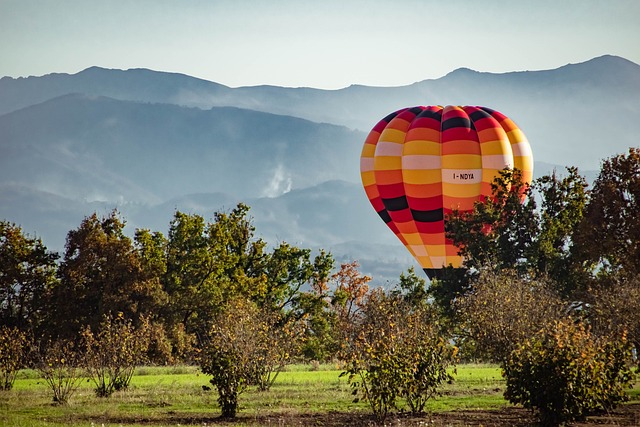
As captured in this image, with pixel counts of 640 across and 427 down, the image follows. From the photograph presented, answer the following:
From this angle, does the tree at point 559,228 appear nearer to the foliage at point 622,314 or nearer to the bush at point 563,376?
the foliage at point 622,314

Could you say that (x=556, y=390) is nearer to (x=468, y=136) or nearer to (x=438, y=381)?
(x=438, y=381)

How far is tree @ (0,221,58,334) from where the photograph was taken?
5806 centimetres

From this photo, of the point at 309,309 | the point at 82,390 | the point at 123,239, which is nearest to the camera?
the point at 82,390

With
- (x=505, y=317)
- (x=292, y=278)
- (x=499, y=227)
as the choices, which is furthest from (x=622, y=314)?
(x=292, y=278)

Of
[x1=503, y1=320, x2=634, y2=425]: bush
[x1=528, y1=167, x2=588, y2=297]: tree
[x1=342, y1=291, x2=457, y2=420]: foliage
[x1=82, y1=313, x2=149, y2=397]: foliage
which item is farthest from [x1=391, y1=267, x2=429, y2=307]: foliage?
[x1=503, y1=320, x2=634, y2=425]: bush

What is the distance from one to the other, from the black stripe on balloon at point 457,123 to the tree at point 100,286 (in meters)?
21.8

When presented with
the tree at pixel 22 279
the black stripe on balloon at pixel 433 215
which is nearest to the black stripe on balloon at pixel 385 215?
the black stripe on balloon at pixel 433 215

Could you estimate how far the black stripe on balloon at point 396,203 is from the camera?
64625 mm

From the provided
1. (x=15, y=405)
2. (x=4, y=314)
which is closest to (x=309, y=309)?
(x=4, y=314)

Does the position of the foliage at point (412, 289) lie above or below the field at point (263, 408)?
above

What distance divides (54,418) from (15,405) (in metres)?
4.40

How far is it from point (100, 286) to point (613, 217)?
30.3 meters

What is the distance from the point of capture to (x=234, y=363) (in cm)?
2827

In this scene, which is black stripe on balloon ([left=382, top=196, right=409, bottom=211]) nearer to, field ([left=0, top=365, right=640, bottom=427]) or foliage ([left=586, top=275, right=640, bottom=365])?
field ([left=0, top=365, right=640, bottom=427])
